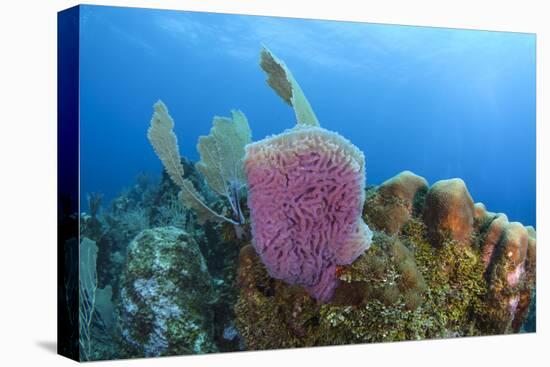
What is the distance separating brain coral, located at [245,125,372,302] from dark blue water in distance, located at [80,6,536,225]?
28 cm

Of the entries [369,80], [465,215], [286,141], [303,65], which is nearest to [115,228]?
[286,141]

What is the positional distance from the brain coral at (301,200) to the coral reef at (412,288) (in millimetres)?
176

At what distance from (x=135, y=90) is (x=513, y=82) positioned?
381 cm

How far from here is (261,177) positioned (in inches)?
277

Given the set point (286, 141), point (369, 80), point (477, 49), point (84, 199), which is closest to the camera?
point (84, 199)

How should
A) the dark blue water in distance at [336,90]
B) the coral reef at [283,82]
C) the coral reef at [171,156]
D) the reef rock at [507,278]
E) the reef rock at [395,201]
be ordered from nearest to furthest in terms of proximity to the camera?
the dark blue water in distance at [336,90] < the coral reef at [171,156] < the coral reef at [283,82] < the reef rock at [395,201] < the reef rock at [507,278]

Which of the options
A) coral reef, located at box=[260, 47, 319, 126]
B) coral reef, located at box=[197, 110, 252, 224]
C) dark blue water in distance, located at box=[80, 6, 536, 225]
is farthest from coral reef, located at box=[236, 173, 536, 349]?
coral reef, located at box=[260, 47, 319, 126]

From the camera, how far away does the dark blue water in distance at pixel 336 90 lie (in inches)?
264

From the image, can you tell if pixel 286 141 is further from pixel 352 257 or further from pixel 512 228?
pixel 512 228

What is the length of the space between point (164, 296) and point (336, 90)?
2337 mm

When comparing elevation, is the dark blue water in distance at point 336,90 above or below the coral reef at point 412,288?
above

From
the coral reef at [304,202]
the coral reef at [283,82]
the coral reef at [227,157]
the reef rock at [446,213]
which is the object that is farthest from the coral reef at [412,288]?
the coral reef at [283,82]

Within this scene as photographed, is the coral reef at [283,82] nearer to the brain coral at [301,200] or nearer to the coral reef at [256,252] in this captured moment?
the coral reef at [256,252]

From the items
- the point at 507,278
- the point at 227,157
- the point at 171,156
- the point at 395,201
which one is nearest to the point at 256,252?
the point at 227,157
